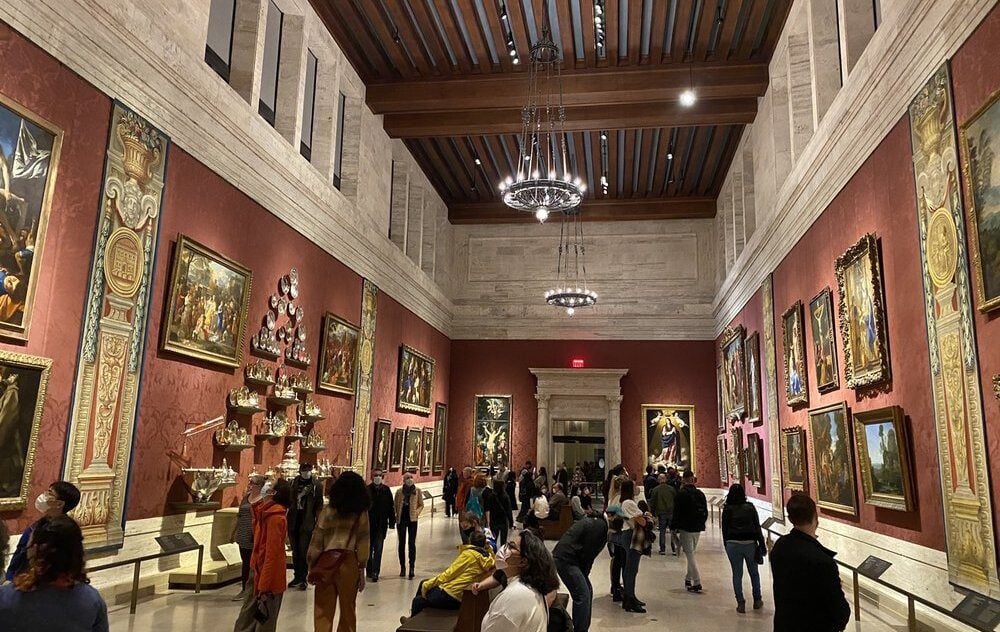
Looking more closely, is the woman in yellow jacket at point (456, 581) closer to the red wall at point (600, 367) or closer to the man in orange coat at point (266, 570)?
the man in orange coat at point (266, 570)

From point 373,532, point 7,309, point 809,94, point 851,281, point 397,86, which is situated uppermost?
point 397,86

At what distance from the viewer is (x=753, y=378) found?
1745 centimetres

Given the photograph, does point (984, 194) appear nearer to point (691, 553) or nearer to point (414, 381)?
point (691, 553)

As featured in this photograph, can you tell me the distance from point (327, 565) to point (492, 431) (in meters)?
19.8

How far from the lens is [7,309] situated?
7.07 meters

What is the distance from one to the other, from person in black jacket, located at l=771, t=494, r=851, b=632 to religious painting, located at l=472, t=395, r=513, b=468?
68.8 feet

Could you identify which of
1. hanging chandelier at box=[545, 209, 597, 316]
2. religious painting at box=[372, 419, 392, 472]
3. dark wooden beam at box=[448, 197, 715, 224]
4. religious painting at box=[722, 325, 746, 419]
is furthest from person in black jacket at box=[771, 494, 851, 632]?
dark wooden beam at box=[448, 197, 715, 224]

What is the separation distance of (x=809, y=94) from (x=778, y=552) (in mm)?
11936

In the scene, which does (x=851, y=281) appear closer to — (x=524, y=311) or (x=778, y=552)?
(x=778, y=552)

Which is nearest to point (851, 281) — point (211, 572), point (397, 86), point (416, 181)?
point (211, 572)

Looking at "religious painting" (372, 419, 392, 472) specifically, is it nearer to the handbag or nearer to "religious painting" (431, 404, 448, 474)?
"religious painting" (431, 404, 448, 474)

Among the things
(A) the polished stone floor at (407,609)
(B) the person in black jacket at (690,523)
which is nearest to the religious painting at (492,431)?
(A) the polished stone floor at (407,609)

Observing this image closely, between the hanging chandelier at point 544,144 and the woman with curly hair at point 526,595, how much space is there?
9978mm

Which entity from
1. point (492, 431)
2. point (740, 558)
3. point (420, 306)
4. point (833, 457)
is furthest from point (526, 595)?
point (492, 431)
